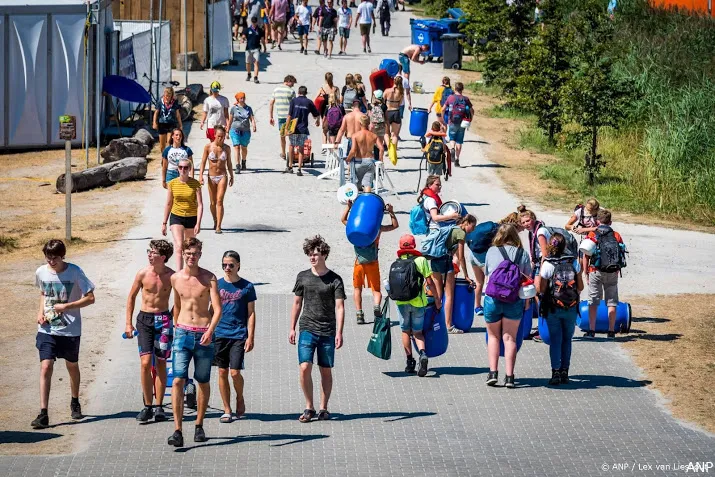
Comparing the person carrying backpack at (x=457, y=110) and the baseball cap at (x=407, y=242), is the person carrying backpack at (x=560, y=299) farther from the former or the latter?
the person carrying backpack at (x=457, y=110)

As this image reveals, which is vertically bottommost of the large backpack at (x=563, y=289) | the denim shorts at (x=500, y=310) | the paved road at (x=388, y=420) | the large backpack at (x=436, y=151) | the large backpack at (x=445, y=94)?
the paved road at (x=388, y=420)

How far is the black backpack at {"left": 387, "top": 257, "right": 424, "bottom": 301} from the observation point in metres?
11.7

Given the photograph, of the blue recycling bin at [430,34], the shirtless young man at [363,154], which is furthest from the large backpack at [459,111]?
the blue recycling bin at [430,34]

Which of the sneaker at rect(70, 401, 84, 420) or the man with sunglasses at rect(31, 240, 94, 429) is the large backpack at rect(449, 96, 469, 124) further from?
the sneaker at rect(70, 401, 84, 420)

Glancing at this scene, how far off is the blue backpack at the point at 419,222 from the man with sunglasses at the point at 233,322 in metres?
4.40

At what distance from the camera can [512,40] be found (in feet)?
101

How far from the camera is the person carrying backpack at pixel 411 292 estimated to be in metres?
11.7

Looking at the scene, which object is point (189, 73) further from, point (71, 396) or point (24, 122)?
point (71, 396)

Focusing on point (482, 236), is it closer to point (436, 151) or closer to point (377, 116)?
point (436, 151)

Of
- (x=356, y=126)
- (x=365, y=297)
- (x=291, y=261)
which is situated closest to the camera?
(x=365, y=297)

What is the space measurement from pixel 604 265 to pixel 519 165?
11.7 m

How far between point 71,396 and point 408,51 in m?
24.8

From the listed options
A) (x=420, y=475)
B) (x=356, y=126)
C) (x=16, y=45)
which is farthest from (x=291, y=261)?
(x=16, y=45)

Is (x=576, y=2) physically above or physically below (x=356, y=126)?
above
